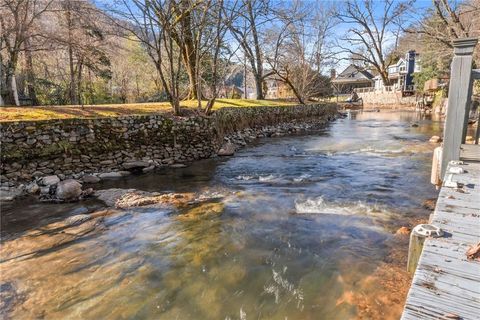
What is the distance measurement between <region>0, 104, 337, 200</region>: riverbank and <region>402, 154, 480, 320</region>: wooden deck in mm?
6892

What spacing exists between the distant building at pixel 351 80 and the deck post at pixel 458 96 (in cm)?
5258

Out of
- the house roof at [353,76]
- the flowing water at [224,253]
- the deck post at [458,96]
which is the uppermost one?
the house roof at [353,76]

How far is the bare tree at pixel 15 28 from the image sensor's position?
11.2 metres

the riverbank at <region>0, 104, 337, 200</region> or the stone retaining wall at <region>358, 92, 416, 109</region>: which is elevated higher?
the stone retaining wall at <region>358, 92, 416, 109</region>

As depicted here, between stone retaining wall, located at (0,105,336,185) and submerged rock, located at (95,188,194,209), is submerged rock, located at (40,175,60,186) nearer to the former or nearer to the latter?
stone retaining wall, located at (0,105,336,185)

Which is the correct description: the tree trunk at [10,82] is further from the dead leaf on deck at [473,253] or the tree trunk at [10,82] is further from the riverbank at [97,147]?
the dead leaf on deck at [473,253]

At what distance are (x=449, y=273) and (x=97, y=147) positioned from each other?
8.94 metres

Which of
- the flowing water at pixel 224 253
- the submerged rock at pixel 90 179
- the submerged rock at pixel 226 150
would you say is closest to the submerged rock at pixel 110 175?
the submerged rock at pixel 90 179

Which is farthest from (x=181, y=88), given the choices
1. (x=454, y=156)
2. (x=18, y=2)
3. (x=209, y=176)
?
(x=454, y=156)

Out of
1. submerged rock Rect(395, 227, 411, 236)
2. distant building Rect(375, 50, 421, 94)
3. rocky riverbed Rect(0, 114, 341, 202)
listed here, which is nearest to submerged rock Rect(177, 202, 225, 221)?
rocky riverbed Rect(0, 114, 341, 202)

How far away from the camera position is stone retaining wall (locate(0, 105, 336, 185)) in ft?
25.4

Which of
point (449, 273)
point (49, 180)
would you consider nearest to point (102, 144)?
point (49, 180)

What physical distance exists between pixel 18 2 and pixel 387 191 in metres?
13.4

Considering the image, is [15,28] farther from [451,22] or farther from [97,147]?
[451,22]
